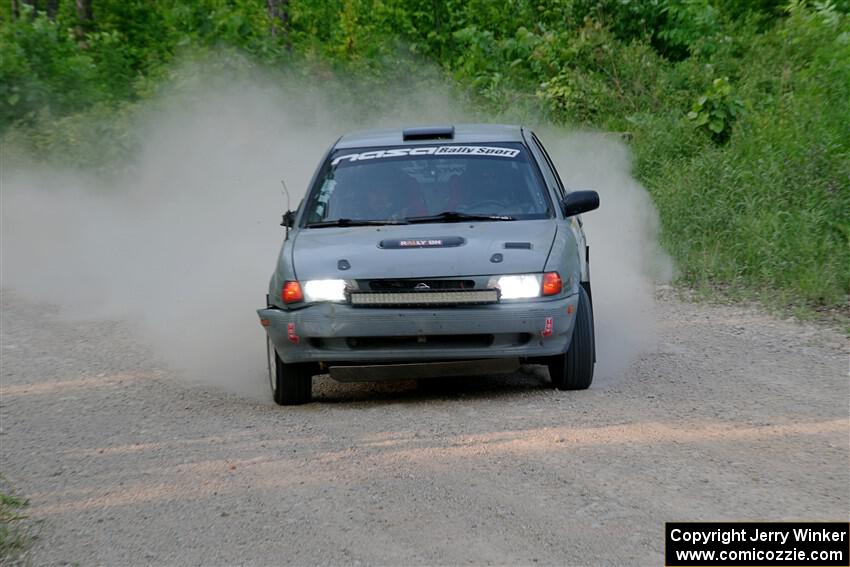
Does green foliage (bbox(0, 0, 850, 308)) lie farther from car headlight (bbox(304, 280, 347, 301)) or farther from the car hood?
car headlight (bbox(304, 280, 347, 301))

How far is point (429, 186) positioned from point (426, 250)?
1.12 metres

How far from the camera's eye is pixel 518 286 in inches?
278

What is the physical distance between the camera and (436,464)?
6.01 m

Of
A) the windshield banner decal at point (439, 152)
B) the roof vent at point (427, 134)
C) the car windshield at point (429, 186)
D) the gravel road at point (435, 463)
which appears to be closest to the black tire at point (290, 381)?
the gravel road at point (435, 463)

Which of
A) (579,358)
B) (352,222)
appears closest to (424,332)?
(579,358)

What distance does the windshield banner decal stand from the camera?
8.42m

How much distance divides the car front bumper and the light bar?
4 centimetres

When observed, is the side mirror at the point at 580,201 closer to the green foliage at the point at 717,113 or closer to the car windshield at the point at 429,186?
the car windshield at the point at 429,186

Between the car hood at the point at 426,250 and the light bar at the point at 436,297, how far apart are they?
0.34 feet

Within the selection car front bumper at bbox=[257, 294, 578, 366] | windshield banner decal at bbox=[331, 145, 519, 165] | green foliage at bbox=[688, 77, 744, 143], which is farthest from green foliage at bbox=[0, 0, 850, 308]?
car front bumper at bbox=[257, 294, 578, 366]

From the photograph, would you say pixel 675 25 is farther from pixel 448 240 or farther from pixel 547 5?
pixel 448 240

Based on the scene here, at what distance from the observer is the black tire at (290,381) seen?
7.51m

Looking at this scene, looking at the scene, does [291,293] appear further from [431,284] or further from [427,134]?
[427,134]

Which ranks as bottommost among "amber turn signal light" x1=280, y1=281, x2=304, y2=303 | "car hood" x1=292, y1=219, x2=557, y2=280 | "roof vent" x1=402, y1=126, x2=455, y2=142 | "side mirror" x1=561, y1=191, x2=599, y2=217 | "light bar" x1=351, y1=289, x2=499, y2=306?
"light bar" x1=351, y1=289, x2=499, y2=306
